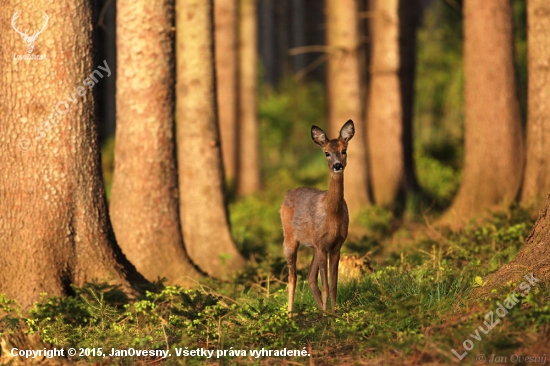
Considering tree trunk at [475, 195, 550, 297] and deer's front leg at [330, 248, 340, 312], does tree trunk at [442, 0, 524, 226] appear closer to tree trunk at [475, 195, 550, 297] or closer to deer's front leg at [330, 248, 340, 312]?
tree trunk at [475, 195, 550, 297]

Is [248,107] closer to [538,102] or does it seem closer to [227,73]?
[227,73]

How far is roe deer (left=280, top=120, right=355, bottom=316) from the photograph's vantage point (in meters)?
8.04

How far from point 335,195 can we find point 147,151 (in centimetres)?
346

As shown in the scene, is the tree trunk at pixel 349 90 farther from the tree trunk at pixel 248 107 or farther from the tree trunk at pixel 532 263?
the tree trunk at pixel 532 263

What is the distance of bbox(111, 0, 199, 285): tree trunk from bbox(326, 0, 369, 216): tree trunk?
6.41 meters

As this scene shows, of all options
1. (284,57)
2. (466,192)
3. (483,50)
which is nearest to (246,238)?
(466,192)

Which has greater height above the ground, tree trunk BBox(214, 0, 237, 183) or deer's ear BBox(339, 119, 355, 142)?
tree trunk BBox(214, 0, 237, 183)

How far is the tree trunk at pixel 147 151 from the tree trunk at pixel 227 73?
9.15 m

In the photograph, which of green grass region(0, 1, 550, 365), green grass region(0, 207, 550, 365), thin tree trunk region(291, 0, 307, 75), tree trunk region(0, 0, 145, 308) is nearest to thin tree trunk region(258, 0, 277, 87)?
thin tree trunk region(291, 0, 307, 75)

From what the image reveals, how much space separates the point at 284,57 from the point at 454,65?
17.3 metres

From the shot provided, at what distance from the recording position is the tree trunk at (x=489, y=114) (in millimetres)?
14234

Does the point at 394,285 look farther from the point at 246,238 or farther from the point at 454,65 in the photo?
the point at 454,65

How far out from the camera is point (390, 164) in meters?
18.0

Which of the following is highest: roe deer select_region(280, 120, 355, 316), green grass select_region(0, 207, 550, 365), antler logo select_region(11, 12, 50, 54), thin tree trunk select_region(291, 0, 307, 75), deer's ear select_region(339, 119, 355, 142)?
thin tree trunk select_region(291, 0, 307, 75)
